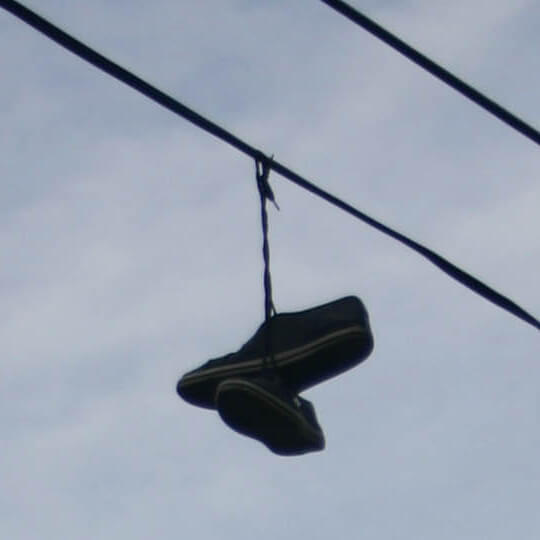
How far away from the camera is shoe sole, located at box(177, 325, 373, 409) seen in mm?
5180

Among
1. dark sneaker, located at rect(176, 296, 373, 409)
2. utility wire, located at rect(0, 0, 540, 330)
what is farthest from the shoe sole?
utility wire, located at rect(0, 0, 540, 330)

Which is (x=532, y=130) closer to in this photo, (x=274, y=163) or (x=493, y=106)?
(x=493, y=106)

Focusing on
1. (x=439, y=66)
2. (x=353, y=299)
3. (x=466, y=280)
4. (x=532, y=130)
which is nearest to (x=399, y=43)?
(x=439, y=66)

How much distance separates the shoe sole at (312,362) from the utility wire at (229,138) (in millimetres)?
588

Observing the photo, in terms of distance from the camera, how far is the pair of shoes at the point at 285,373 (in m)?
4.97

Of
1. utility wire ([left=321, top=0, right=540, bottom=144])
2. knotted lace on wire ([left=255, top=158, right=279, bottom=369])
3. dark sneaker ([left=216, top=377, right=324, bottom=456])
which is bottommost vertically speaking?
dark sneaker ([left=216, top=377, right=324, bottom=456])

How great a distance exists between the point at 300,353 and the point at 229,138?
1193 millimetres

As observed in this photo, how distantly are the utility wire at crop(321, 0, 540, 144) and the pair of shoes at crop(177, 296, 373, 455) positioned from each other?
44.4 inches

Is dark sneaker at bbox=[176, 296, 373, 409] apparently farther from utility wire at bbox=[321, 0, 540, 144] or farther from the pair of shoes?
utility wire at bbox=[321, 0, 540, 144]

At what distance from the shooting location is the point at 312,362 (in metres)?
5.21

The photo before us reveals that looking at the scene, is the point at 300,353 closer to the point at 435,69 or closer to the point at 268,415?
the point at 268,415

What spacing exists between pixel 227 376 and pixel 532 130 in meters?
1.41

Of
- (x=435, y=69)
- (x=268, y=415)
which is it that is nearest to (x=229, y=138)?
(x=435, y=69)

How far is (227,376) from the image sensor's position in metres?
5.18
